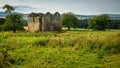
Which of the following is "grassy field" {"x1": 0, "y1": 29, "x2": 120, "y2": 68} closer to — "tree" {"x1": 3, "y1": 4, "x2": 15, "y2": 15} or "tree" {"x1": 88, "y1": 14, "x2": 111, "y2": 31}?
"tree" {"x1": 3, "y1": 4, "x2": 15, "y2": 15}

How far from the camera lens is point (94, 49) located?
72.3ft

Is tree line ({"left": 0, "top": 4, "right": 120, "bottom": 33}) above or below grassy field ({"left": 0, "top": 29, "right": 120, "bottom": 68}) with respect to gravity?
below

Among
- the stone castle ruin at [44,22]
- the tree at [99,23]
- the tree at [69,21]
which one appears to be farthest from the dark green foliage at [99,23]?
the stone castle ruin at [44,22]

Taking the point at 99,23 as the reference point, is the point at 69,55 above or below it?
above

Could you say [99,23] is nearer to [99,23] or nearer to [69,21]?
[99,23]

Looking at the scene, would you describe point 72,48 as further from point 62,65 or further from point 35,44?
point 62,65

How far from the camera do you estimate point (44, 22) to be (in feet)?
229

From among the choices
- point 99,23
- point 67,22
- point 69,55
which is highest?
point 69,55

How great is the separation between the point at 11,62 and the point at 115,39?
9.23 meters

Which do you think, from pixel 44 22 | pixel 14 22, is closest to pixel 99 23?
pixel 44 22

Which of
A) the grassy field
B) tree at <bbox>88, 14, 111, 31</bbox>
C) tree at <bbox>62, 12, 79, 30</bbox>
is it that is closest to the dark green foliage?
tree at <bbox>88, 14, 111, 31</bbox>

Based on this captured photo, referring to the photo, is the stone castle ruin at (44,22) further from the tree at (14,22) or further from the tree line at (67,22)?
the tree at (14,22)

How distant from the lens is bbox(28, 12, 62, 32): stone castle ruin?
70000 mm

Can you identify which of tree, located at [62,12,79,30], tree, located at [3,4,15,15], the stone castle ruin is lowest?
tree, located at [62,12,79,30]
